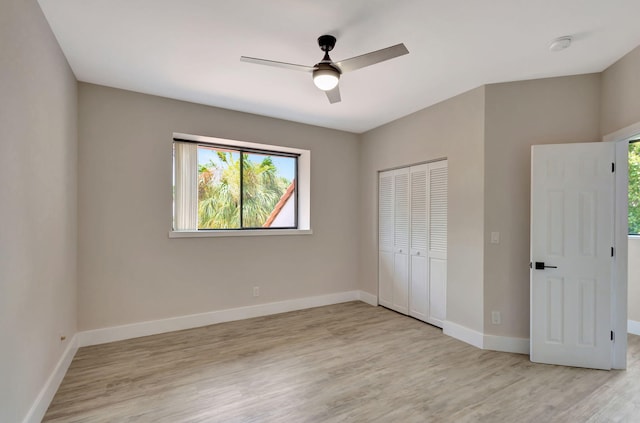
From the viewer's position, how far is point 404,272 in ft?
14.1

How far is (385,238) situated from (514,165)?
203 cm

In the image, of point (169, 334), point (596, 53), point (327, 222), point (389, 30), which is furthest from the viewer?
point (327, 222)

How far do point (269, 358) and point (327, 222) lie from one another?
2295 millimetres

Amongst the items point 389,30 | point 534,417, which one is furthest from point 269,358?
point 389,30

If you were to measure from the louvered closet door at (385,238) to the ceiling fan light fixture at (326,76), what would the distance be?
247 cm

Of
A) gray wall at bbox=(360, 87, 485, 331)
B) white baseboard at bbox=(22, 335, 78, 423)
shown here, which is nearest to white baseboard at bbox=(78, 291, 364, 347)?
white baseboard at bbox=(22, 335, 78, 423)

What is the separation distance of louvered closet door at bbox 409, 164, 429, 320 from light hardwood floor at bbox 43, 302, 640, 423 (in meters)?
0.55

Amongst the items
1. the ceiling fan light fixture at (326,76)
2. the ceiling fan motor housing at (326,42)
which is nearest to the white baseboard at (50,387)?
the ceiling fan light fixture at (326,76)

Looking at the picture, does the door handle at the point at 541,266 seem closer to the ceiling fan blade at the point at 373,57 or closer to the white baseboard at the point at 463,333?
the white baseboard at the point at 463,333

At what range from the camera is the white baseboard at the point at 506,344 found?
3.04 metres

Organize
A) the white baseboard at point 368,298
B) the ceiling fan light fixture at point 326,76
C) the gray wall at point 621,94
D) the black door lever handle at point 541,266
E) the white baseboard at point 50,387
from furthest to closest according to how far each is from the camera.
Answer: the white baseboard at point 368,298
the black door lever handle at point 541,266
the gray wall at point 621,94
the ceiling fan light fixture at point 326,76
the white baseboard at point 50,387

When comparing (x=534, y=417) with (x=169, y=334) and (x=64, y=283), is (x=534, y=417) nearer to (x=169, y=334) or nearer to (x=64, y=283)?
(x=169, y=334)

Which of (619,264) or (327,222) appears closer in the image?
(619,264)

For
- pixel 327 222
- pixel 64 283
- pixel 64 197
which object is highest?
pixel 64 197
